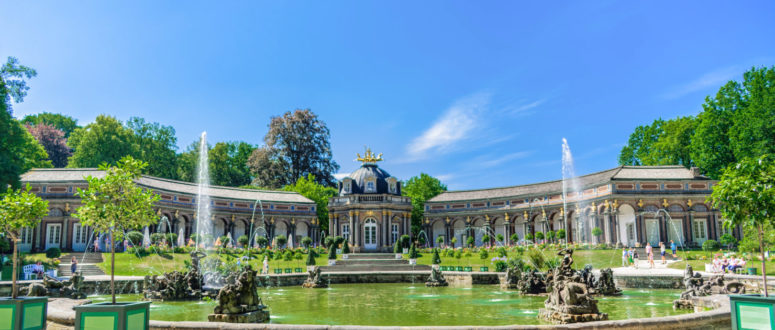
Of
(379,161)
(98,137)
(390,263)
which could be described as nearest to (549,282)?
(390,263)

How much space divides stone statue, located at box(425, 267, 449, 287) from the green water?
3.69m

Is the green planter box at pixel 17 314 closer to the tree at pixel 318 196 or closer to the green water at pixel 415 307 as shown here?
the green water at pixel 415 307

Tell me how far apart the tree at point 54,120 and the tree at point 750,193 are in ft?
232

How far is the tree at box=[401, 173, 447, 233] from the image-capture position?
2393 inches

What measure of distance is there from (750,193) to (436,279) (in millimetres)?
16562

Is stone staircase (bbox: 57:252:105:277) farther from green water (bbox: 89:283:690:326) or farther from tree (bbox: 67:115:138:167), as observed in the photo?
tree (bbox: 67:115:138:167)

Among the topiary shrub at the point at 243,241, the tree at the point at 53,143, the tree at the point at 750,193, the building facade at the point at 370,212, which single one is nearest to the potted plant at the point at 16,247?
the tree at the point at 750,193

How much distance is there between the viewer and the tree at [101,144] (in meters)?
52.7

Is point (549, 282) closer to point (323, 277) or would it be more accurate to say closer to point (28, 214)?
point (323, 277)

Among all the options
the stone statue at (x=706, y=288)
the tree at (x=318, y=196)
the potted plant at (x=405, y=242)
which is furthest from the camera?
the tree at (x=318, y=196)

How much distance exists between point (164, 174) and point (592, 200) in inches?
1873

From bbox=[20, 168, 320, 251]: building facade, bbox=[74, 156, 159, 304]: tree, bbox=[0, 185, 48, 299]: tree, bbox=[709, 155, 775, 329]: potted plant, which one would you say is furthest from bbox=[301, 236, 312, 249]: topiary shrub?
bbox=[709, 155, 775, 329]: potted plant

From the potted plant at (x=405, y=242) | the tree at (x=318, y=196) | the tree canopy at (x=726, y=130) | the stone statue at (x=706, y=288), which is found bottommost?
the stone statue at (x=706, y=288)

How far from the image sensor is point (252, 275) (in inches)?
485
